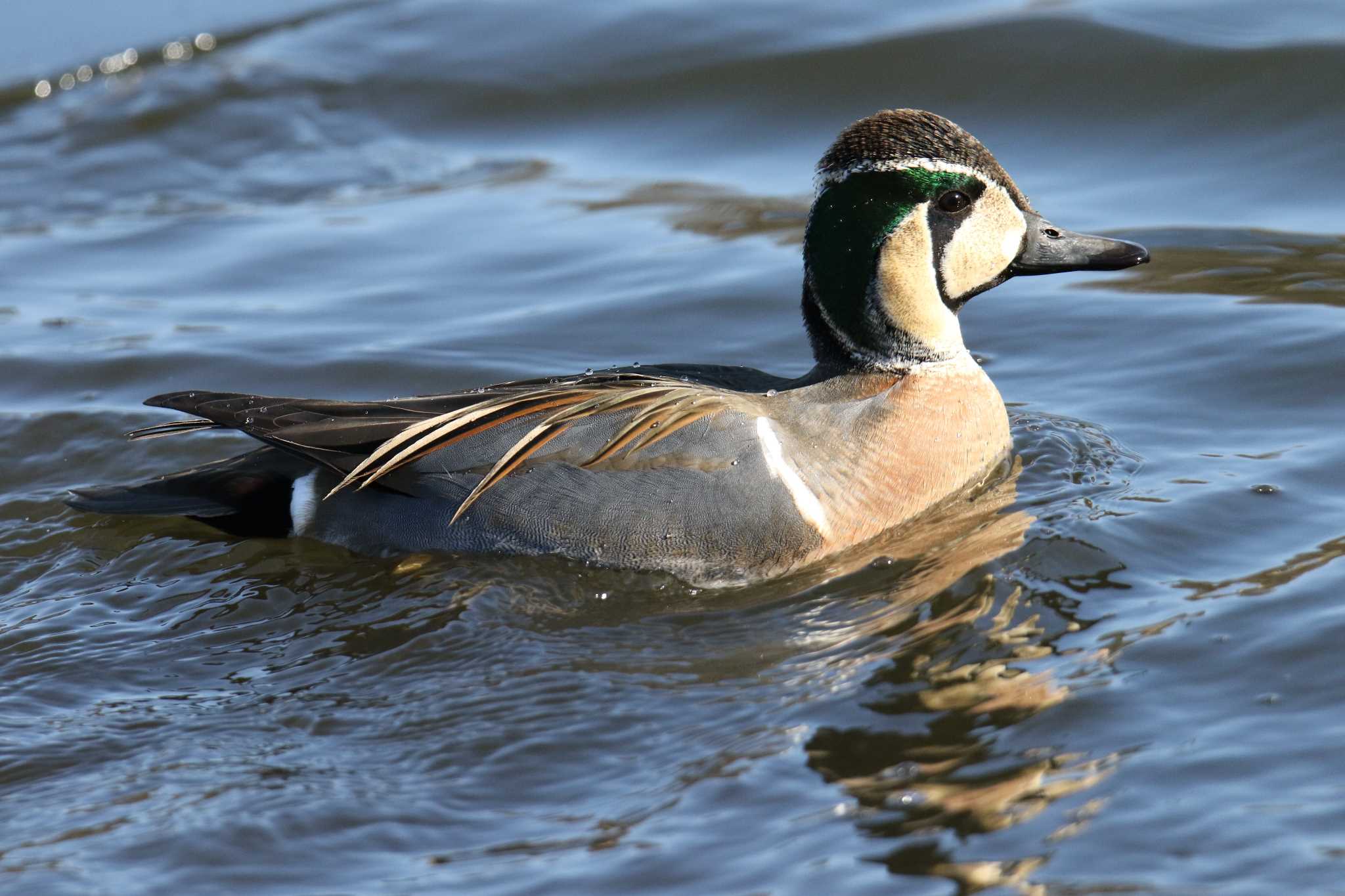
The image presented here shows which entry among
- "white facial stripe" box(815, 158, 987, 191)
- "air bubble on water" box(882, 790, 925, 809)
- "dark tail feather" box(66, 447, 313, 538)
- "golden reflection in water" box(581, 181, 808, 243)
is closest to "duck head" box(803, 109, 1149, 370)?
"white facial stripe" box(815, 158, 987, 191)

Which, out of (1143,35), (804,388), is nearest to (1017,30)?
(1143,35)

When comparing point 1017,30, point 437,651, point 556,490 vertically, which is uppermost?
point 1017,30

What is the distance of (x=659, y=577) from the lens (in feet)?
20.4

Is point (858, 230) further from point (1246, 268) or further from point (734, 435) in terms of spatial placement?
point (1246, 268)

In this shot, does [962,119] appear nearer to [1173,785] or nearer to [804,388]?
[804,388]

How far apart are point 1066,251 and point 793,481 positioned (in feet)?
5.22

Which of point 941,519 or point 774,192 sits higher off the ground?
point 774,192

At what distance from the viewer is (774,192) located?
10.8 meters

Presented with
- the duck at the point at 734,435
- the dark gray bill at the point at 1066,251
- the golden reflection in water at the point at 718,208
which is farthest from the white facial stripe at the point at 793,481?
the golden reflection in water at the point at 718,208

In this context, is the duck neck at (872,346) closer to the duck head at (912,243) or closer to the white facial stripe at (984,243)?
the duck head at (912,243)

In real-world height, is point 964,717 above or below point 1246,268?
below

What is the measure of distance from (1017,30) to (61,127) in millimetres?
6930

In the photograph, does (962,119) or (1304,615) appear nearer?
(1304,615)

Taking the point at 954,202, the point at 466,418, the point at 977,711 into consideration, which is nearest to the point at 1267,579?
the point at 977,711
